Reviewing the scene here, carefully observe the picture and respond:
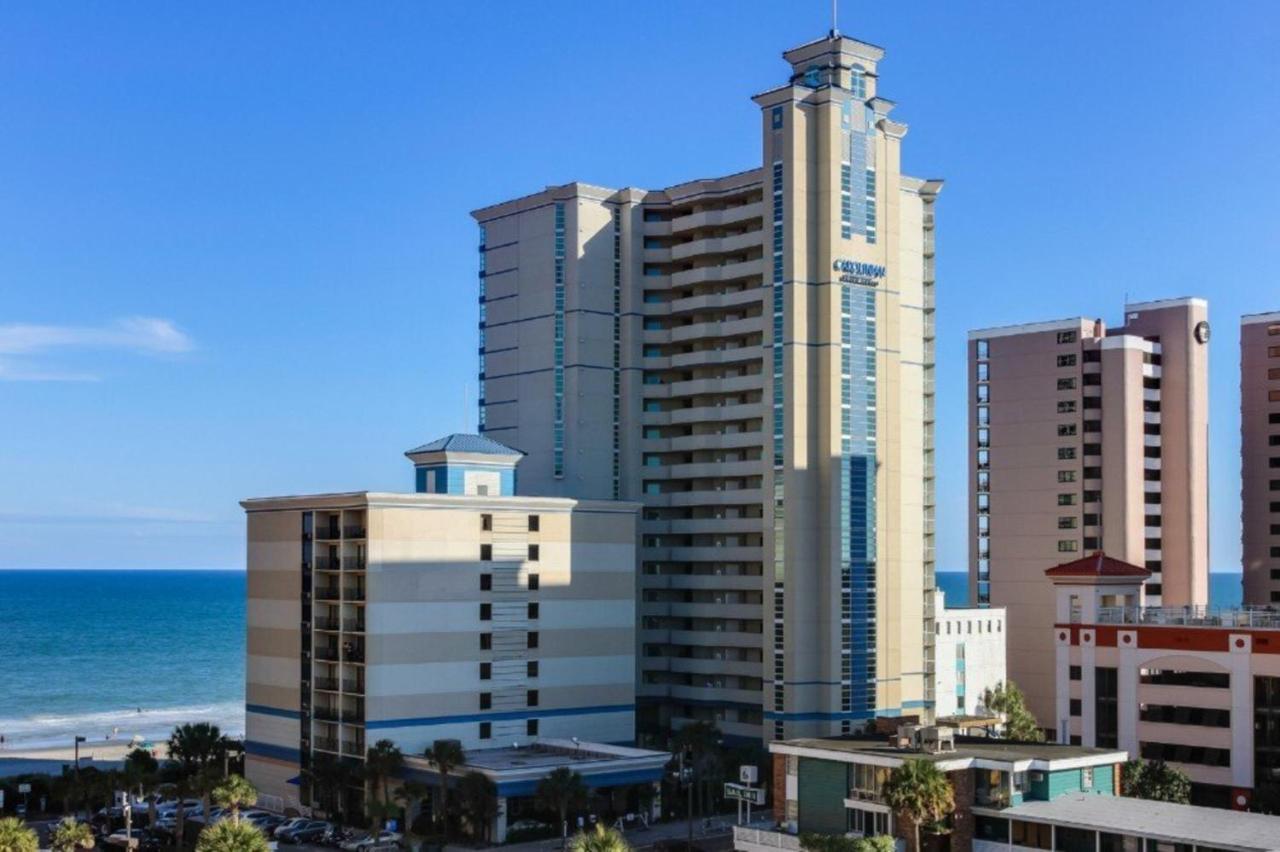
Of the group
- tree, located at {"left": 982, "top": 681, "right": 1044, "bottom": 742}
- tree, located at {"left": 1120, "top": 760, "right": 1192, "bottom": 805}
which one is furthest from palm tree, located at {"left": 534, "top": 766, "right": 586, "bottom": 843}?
tree, located at {"left": 982, "top": 681, "right": 1044, "bottom": 742}

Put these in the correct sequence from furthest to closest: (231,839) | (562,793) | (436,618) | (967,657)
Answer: (967,657)
(436,618)
(562,793)
(231,839)

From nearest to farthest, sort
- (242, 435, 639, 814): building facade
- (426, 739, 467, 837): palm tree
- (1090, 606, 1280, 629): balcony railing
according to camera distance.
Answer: (426, 739, 467, 837): palm tree < (1090, 606, 1280, 629): balcony railing < (242, 435, 639, 814): building facade

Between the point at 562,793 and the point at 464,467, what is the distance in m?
27.2

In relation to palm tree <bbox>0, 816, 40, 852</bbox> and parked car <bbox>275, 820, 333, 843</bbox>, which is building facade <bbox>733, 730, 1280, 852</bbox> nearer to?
parked car <bbox>275, 820, 333, 843</bbox>

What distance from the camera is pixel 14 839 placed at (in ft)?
205

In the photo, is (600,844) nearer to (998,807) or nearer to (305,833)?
(998,807)

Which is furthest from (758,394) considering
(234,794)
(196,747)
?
(234,794)

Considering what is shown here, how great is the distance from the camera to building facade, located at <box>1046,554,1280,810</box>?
94062 mm

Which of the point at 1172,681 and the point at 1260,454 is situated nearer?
the point at 1172,681

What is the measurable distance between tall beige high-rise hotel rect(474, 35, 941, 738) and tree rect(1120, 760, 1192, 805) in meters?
23.1

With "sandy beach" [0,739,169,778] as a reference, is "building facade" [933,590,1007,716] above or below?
above

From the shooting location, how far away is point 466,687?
98.6 m

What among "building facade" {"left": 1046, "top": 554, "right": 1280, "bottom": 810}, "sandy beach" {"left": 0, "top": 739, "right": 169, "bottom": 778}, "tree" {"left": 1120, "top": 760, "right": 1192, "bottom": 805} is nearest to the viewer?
"tree" {"left": 1120, "top": 760, "right": 1192, "bottom": 805}

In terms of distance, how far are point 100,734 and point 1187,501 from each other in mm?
118456
